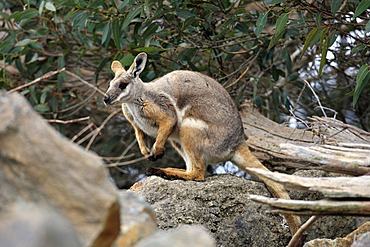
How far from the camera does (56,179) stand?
2980 millimetres

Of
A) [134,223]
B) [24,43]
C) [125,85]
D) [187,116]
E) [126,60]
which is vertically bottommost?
[24,43]

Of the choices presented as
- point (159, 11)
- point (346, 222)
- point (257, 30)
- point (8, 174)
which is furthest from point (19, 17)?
point (8, 174)

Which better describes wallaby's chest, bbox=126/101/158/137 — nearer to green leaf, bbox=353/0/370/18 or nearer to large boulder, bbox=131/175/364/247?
large boulder, bbox=131/175/364/247

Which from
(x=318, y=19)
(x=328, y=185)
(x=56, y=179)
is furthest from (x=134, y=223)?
(x=318, y=19)

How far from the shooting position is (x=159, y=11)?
7.42 m

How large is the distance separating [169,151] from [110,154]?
0.91 m

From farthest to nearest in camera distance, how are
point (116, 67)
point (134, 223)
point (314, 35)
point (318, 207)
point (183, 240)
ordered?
point (116, 67) → point (314, 35) → point (318, 207) → point (134, 223) → point (183, 240)

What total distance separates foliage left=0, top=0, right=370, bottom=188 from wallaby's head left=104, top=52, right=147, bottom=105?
0.19 m

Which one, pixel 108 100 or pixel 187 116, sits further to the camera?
pixel 187 116

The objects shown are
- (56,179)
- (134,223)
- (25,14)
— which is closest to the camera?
(56,179)

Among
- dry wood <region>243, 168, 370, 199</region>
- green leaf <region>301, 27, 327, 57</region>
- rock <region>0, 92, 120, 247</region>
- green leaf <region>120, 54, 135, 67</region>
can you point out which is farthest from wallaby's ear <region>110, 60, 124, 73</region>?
rock <region>0, 92, 120, 247</region>

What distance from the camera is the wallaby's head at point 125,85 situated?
6812 mm

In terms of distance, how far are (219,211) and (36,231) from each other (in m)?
3.75

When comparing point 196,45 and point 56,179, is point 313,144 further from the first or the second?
point 56,179
